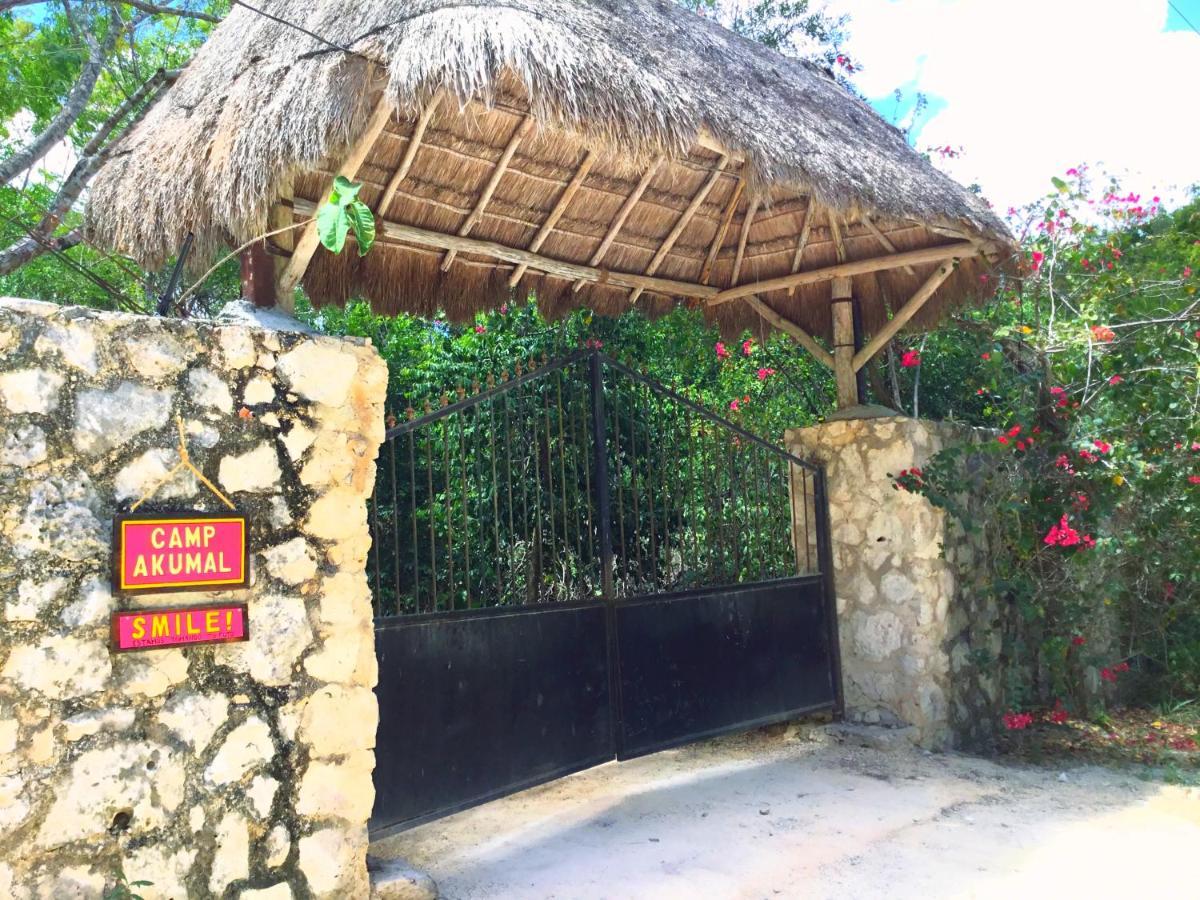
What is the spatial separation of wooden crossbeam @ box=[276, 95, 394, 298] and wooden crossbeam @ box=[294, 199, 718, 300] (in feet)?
1.46

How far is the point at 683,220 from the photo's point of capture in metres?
5.75

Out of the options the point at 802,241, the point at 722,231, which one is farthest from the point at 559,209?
the point at 802,241

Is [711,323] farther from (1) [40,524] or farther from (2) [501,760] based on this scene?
(1) [40,524]

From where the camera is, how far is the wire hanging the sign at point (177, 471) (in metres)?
2.73

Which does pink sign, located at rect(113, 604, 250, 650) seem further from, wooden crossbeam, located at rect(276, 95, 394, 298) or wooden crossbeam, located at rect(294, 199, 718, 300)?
wooden crossbeam, located at rect(294, 199, 718, 300)

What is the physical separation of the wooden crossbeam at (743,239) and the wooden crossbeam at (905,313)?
92 cm

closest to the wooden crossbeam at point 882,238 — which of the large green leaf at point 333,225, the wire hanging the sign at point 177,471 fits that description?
the large green leaf at point 333,225

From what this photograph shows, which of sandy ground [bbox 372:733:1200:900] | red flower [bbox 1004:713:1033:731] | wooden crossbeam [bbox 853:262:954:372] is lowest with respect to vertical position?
sandy ground [bbox 372:733:1200:900]

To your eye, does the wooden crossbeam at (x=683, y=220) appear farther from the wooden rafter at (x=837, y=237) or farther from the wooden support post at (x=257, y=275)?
the wooden support post at (x=257, y=275)

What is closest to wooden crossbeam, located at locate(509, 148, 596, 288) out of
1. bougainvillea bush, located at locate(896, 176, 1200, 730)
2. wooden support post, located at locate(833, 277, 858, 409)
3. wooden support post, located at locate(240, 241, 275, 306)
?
wooden support post, located at locate(240, 241, 275, 306)

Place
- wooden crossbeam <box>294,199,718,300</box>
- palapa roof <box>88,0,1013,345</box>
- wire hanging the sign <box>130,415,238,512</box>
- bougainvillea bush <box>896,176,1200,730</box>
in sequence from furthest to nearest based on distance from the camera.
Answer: bougainvillea bush <box>896,176,1200,730</box> → wooden crossbeam <box>294,199,718,300</box> → palapa roof <box>88,0,1013,345</box> → wire hanging the sign <box>130,415,238,512</box>

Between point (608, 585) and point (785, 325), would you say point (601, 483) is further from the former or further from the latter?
point (785, 325)

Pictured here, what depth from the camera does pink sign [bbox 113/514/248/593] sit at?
2635mm

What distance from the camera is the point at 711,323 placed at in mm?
6836
